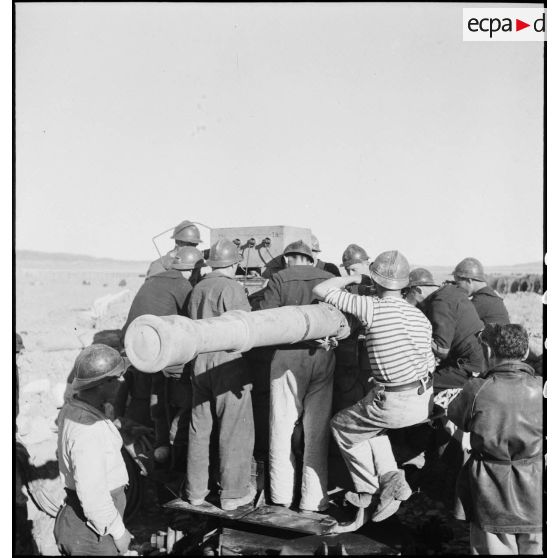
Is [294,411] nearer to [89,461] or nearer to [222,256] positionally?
[222,256]

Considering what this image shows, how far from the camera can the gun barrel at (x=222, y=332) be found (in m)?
3.44

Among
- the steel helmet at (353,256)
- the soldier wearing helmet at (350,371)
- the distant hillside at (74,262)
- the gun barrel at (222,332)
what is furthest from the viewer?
the distant hillside at (74,262)

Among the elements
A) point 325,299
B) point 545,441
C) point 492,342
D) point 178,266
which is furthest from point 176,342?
point 178,266

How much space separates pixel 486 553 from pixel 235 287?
2996mm

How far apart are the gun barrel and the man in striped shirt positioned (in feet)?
0.83

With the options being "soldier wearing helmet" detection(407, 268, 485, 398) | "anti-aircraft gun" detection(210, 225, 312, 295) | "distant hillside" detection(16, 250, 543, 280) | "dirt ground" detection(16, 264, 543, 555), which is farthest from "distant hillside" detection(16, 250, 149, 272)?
"soldier wearing helmet" detection(407, 268, 485, 398)

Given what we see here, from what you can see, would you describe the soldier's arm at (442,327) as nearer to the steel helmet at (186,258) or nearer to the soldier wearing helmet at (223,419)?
the soldier wearing helmet at (223,419)

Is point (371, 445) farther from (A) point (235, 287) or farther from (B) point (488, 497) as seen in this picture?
(A) point (235, 287)

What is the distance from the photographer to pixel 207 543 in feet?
17.3

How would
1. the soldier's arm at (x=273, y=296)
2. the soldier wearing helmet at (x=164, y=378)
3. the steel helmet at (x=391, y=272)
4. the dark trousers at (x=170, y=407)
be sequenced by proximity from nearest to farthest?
the steel helmet at (x=391, y=272) < the soldier's arm at (x=273, y=296) < the dark trousers at (x=170, y=407) < the soldier wearing helmet at (x=164, y=378)

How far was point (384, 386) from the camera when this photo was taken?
4.66 m

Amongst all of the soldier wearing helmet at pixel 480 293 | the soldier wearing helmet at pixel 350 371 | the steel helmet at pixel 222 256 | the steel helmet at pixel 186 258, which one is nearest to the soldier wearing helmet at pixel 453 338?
the soldier wearing helmet at pixel 350 371

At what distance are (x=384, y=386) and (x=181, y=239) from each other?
4067 millimetres

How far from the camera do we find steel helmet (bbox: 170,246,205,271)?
7.29 meters
